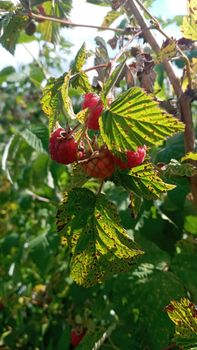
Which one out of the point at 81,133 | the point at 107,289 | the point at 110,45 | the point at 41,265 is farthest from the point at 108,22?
the point at 41,265

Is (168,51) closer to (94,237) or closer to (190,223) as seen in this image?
(94,237)

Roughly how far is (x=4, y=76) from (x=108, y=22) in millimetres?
1206

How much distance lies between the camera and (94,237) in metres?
0.88

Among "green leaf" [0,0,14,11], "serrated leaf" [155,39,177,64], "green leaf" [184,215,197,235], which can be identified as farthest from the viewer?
"green leaf" [184,215,197,235]

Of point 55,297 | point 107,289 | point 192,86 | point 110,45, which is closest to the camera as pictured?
point 192,86

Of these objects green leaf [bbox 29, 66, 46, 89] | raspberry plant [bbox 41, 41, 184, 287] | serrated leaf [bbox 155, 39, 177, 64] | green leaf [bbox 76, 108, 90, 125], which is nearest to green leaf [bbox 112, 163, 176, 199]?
raspberry plant [bbox 41, 41, 184, 287]

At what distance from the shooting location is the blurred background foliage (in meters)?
1.42

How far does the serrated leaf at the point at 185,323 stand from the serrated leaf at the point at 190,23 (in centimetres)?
48

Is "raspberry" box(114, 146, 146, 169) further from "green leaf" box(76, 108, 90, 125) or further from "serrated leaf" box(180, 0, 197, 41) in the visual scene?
"serrated leaf" box(180, 0, 197, 41)

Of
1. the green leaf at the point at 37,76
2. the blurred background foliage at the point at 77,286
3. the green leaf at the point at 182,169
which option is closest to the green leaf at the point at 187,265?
the blurred background foliage at the point at 77,286

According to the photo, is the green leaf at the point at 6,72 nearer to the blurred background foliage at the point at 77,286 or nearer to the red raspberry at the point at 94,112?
the blurred background foliage at the point at 77,286

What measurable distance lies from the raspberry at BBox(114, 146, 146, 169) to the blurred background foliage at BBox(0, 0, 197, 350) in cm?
14

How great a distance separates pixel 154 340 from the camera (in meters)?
1.34

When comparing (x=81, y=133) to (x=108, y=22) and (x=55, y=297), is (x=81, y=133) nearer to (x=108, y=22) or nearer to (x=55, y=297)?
(x=108, y=22)
